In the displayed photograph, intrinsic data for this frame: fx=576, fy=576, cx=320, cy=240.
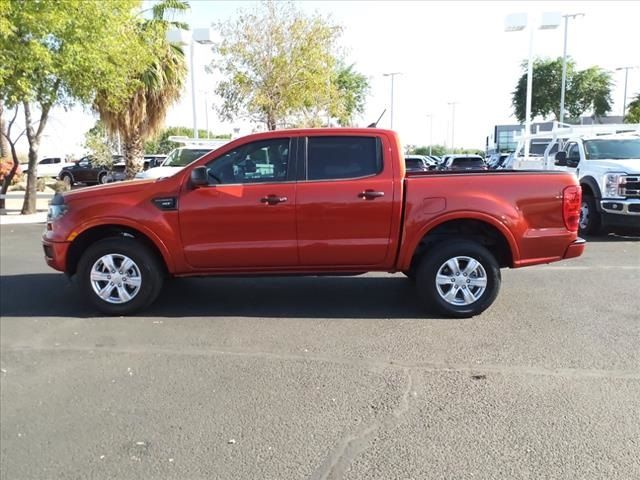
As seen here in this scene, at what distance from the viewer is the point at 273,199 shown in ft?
18.4

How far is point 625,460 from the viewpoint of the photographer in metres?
3.10

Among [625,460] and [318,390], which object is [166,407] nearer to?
[318,390]

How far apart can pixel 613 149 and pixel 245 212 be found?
8.96 metres

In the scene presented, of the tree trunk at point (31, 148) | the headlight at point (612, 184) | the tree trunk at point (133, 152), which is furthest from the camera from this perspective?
the tree trunk at point (133, 152)

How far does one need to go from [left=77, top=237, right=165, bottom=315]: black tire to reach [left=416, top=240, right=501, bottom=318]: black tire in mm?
2681

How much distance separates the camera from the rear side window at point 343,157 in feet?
18.7

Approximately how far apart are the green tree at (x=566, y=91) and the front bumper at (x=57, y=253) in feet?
152

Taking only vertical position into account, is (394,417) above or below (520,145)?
below

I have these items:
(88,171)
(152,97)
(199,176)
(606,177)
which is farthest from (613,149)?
(88,171)

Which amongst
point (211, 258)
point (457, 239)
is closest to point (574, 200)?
point (457, 239)

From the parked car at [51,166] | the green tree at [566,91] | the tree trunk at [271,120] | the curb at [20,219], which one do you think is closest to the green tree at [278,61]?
the tree trunk at [271,120]

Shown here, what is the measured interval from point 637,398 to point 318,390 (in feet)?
7.03

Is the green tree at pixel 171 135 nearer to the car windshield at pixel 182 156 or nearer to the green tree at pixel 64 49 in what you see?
the car windshield at pixel 182 156

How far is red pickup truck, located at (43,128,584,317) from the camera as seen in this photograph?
5.59 metres
